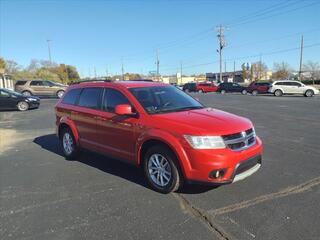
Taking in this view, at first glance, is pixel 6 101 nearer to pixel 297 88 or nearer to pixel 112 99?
pixel 112 99

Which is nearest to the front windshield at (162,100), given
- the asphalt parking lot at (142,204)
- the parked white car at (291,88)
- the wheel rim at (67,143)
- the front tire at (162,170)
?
the front tire at (162,170)

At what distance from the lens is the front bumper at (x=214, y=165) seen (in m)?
4.26

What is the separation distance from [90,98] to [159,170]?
2.38 m

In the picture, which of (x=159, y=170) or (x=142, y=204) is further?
(x=159, y=170)

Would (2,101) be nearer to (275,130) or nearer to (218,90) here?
(275,130)

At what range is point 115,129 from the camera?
546 cm

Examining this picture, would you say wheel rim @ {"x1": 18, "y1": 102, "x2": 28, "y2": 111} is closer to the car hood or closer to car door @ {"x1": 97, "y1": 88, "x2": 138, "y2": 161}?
car door @ {"x1": 97, "y1": 88, "x2": 138, "y2": 161}

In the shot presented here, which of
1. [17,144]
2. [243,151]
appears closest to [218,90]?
[17,144]

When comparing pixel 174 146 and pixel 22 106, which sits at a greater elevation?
pixel 174 146

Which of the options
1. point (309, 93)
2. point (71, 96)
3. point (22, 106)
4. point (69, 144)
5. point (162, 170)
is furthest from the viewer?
point (309, 93)

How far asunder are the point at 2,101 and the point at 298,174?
18022 millimetres

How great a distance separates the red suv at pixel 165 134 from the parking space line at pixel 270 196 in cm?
36

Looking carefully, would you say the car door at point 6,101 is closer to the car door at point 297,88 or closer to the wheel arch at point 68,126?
the wheel arch at point 68,126

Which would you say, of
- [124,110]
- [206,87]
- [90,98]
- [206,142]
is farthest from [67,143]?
[206,87]
